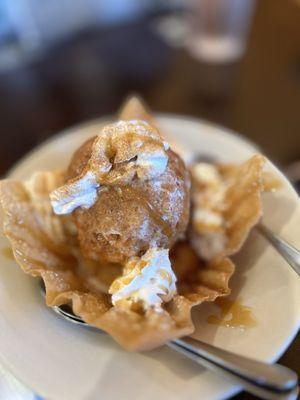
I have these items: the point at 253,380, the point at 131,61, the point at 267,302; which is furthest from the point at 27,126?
the point at 253,380

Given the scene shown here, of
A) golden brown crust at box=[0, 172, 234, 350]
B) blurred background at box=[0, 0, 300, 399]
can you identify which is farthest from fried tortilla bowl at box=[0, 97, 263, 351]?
blurred background at box=[0, 0, 300, 399]

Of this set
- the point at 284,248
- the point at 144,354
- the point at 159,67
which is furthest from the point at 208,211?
the point at 159,67

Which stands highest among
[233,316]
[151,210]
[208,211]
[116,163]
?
[116,163]

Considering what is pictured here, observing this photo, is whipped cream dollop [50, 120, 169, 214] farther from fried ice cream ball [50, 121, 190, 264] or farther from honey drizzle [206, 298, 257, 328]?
honey drizzle [206, 298, 257, 328]

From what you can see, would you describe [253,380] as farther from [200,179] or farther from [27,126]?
[27,126]

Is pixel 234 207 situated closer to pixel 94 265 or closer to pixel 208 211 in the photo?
pixel 208 211
